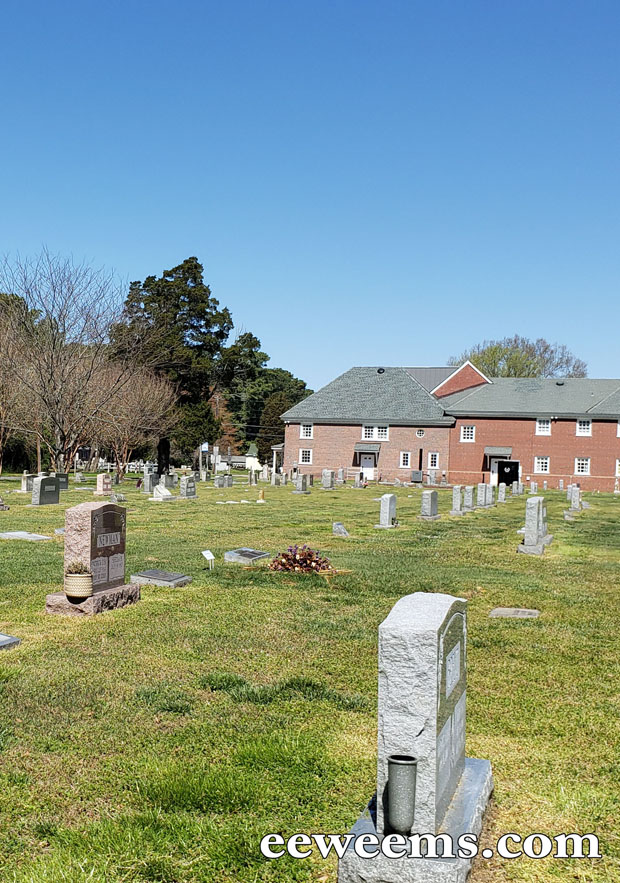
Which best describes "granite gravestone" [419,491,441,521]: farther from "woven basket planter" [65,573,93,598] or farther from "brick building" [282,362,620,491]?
"brick building" [282,362,620,491]

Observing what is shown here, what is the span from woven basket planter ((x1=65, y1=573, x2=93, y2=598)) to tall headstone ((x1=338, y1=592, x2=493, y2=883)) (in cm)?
657

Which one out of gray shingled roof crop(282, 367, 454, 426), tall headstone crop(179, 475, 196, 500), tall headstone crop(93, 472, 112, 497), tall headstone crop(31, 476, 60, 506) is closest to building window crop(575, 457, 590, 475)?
gray shingled roof crop(282, 367, 454, 426)

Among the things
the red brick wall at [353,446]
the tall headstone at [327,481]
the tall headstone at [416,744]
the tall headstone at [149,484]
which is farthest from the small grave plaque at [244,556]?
the red brick wall at [353,446]

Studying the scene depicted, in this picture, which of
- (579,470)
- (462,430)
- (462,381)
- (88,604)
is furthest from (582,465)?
(88,604)

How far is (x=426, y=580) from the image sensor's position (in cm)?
1271

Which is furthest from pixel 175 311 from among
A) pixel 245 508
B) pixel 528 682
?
pixel 528 682

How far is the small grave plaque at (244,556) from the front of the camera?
14016 millimetres

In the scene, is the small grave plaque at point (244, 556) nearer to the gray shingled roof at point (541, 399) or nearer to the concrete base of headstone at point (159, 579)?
the concrete base of headstone at point (159, 579)

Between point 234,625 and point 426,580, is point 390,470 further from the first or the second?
point 234,625

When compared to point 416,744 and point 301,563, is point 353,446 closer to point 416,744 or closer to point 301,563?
point 301,563

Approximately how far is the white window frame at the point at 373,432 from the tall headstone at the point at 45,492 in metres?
35.3

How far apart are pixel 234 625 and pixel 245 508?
1873cm

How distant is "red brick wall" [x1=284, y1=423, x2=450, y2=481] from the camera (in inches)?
2285

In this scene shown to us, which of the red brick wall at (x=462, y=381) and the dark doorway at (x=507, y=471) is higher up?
the red brick wall at (x=462, y=381)
